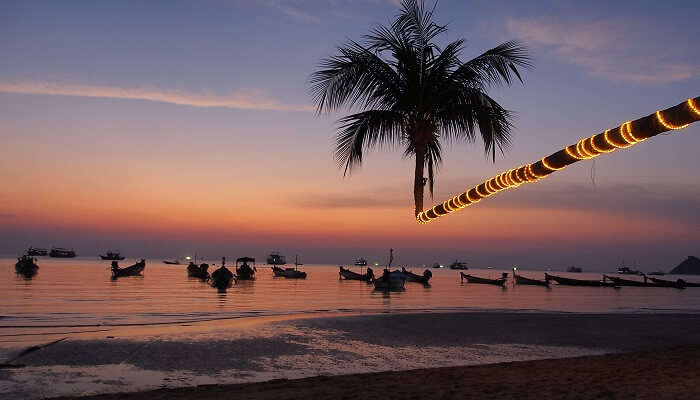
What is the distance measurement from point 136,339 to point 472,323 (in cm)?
1186

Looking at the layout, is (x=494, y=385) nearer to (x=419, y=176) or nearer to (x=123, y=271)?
(x=419, y=176)

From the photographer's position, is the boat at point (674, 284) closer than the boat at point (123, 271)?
No

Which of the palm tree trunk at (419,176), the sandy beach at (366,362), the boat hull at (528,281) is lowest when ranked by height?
the boat hull at (528,281)

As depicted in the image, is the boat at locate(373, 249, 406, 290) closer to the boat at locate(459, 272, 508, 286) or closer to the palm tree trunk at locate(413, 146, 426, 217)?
the boat at locate(459, 272, 508, 286)

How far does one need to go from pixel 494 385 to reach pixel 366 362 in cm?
441

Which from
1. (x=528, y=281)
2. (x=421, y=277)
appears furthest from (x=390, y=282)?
(x=528, y=281)

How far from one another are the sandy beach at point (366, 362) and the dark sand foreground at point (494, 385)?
0.06ft

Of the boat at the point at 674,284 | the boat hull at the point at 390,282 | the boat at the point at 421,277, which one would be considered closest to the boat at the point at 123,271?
the boat hull at the point at 390,282

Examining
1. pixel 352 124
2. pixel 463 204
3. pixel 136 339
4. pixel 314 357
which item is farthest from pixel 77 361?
pixel 463 204

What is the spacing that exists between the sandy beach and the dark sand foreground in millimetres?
17

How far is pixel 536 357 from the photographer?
1316cm

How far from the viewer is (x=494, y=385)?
27.2ft

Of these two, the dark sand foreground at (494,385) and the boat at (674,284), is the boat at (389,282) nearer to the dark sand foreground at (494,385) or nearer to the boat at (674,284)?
the boat at (674,284)

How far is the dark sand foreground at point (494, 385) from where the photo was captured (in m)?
7.55
